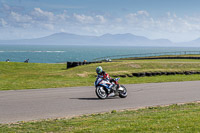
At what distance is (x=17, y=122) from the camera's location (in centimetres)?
890

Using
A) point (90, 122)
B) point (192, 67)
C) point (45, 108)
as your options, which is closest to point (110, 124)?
point (90, 122)

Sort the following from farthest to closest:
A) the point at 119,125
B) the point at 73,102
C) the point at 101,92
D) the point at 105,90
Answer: the point at 105,90 < the point at 101,92 < the point at 73,102 < the point at 119,125

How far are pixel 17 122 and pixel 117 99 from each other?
6108mm

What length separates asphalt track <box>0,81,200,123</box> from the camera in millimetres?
10352

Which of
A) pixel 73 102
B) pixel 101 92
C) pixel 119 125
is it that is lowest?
pixel 73 102

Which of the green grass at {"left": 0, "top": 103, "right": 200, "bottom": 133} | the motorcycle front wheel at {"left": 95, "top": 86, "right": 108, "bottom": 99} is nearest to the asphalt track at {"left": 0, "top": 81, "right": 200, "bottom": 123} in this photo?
the motorcycle front wheel at {"left": 95, "top": 86, "right": 108, "bottom": 99}

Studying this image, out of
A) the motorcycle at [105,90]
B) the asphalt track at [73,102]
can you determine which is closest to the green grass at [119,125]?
the asphalt track at [73,102]

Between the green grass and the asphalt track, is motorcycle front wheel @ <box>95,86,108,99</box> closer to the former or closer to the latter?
the asphalt track

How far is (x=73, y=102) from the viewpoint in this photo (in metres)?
12.8

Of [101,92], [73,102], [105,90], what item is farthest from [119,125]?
[105,90]

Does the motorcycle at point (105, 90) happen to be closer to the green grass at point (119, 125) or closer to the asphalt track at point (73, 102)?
the asphalt track at point (73, 102)

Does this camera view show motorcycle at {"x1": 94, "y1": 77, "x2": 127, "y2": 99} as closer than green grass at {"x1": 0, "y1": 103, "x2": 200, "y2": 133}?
No

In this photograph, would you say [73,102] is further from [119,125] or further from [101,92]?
[119,125]

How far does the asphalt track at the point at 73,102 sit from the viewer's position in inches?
408
